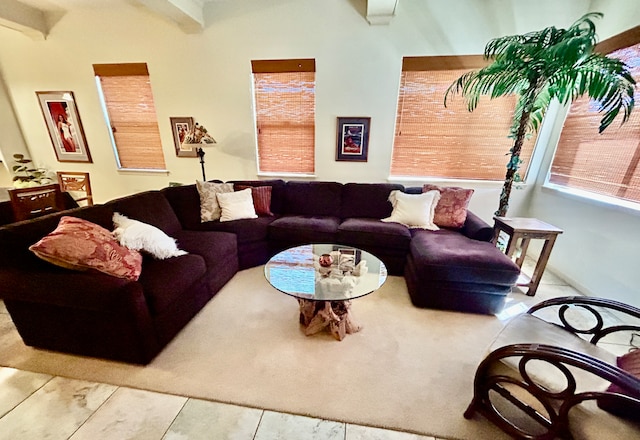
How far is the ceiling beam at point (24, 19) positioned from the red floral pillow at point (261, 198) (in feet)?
12.0

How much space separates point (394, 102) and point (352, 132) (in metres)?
0.64

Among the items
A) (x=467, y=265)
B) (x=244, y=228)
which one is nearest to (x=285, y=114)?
(x=244, y=228)

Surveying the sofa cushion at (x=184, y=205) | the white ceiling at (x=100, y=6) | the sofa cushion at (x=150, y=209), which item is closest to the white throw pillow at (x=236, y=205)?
the sofa cushion at (x=184, y=205)

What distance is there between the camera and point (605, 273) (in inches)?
89.7

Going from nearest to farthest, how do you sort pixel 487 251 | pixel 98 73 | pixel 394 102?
pixel 487 251, pixel 394 102, pixel 98 73

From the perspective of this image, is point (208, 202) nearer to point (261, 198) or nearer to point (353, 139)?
point (261, 198)

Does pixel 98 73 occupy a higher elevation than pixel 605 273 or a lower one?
higher

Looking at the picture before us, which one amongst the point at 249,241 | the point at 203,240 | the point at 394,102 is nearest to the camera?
the point at 203,240

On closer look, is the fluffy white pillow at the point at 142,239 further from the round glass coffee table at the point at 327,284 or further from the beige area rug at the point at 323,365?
the round glass coffee table at the point at 327,284

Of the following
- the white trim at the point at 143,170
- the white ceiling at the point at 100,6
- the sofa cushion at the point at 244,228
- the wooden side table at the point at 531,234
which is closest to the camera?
the wooden side table at the point at 531,234

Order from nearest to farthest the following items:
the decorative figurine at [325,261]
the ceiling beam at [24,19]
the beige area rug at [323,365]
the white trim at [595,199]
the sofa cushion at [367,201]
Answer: the beige area rug at [323,365]
the decorative figurine at [325,261]
the white trim at [595,199]
the sofa cushion at [367,201]
the ceiling beam at [24,19]

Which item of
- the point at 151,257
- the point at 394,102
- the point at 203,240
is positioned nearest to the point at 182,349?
the point at 151,257

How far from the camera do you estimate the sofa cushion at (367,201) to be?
3104mm

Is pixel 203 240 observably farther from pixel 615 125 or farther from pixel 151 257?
pixel 615 125
